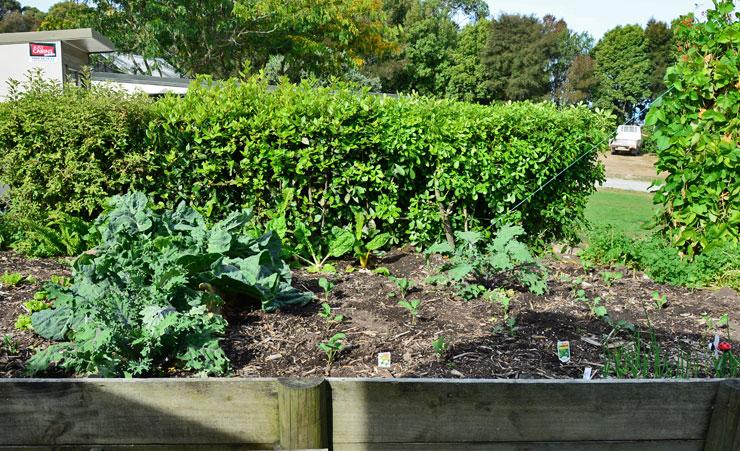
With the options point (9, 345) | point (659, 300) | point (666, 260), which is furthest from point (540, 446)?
point (666, 260)

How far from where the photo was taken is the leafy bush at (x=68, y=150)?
541 cm

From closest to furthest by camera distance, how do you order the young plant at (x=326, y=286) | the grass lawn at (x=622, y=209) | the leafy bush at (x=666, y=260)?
the young plant at (x=326, y=286) < the leafy bush at (x=666, y=260) < the grass lawn at (x=622, y=209)

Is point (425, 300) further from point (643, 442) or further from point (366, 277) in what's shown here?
point (643, 442)

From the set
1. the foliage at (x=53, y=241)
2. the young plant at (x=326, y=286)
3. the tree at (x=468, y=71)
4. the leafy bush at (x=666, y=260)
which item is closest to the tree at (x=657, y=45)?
the tree at (x=468, y=71)

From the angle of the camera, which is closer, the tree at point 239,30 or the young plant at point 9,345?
the young plant at point 9,345

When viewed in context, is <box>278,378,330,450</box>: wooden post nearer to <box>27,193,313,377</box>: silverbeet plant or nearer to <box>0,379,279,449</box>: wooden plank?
<box>0,379,279,449</box>: wooden plank

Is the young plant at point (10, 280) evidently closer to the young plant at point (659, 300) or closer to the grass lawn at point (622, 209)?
the young plant at point (659, 300)

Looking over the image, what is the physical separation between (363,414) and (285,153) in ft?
11.8

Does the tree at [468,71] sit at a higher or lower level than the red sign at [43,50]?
higher

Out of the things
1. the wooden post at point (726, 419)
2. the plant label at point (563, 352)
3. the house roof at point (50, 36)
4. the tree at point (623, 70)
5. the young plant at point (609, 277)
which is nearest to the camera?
the wooden post at point (726, 419)

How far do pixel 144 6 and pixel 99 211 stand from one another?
19.3 metres

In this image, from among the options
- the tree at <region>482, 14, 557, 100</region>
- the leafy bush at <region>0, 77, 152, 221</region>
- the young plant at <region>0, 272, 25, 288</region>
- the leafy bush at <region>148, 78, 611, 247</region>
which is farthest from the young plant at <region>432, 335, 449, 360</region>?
the tree at <region>482, 14, 557, 100</region>

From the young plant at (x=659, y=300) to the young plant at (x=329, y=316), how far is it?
226 centimetres

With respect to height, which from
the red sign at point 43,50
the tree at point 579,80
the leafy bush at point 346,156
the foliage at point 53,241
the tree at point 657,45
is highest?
the tree at point 657,45
